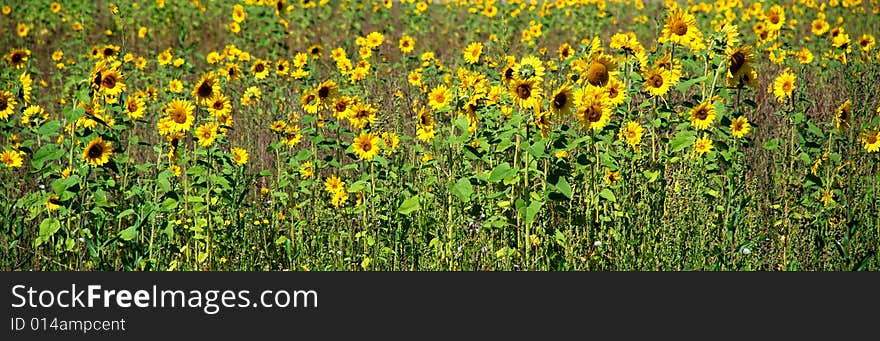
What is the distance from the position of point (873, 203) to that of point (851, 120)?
0.44 m

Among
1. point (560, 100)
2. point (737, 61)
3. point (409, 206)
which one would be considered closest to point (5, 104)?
point (409, 206)

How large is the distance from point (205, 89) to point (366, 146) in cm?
69

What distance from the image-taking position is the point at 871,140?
427 cm

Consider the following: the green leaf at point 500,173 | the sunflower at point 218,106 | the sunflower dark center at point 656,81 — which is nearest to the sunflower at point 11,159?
the sunflower at point 218,106

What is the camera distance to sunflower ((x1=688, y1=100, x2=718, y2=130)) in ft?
13.1

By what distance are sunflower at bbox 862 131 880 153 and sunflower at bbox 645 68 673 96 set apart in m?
0.95

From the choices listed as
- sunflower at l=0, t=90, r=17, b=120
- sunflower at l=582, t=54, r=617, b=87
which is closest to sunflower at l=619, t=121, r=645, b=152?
sunflower at l=582, t=54, r=617, b=87

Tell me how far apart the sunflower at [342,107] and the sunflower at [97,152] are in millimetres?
1006

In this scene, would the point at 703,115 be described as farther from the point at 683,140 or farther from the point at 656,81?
the point at 656,81

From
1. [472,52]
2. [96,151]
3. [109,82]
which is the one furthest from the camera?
[472,52]

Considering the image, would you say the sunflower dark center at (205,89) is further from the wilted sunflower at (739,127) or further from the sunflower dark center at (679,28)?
the wilted sunflower at (739,127)

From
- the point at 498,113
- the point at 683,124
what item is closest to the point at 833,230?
the point at 683,124

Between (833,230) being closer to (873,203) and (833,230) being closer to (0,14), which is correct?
(873,203)

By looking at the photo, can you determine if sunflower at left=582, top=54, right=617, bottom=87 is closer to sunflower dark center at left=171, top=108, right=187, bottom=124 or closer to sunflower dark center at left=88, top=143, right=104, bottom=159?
sunflower dark center at left=171, top=108, right=187, bottom=124
